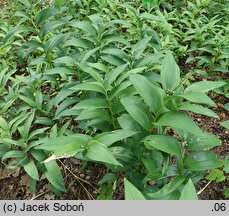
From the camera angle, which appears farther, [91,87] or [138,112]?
[91,87]

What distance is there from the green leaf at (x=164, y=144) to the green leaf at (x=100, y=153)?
294 mm

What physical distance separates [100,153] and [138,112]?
0.41 m

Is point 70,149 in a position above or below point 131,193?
above

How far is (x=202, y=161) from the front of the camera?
183 centimetres

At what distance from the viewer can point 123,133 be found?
5.80ft

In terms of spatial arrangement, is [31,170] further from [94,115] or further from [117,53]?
[117,53]

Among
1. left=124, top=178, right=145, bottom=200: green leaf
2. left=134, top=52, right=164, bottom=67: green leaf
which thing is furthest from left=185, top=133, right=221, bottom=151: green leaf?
left=134, top=52, right=164, bottom=67: green leaf

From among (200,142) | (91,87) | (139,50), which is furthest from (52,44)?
(200,142)

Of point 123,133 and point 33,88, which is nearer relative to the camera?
point 123,133

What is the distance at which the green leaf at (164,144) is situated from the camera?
1.73 meters

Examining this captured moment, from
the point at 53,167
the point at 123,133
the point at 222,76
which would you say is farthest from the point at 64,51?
the point at 222,76

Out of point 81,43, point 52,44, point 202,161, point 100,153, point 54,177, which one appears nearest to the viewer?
point 100,153
